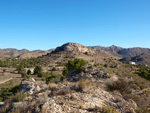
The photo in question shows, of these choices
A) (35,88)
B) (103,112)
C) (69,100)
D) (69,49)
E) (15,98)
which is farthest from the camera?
(69,49)

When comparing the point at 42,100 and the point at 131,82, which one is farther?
the point at 131,82

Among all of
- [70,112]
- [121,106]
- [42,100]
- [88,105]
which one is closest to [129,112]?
[121,106]

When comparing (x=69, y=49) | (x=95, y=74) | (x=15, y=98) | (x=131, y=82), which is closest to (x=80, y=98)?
(x=15, y=98)

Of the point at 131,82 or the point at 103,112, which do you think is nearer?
the point at 103,112

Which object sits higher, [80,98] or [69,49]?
[69,49]

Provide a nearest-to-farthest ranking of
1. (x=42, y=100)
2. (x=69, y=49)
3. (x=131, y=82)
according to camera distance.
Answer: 1. (x=42, y=100)
2. (x=131, y=82)
3. (x=69, y=49)

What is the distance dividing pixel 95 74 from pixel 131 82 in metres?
5.15

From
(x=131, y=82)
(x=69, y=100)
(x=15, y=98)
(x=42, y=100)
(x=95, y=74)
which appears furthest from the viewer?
(x=95, y=74)

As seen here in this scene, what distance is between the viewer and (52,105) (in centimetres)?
538

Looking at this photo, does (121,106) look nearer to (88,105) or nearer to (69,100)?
(88,105)

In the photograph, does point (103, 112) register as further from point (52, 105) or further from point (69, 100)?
point (52, 105)

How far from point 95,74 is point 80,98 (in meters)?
8.62

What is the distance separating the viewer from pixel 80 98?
6.55m

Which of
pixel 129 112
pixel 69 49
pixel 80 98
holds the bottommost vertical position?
pixel 129 112
